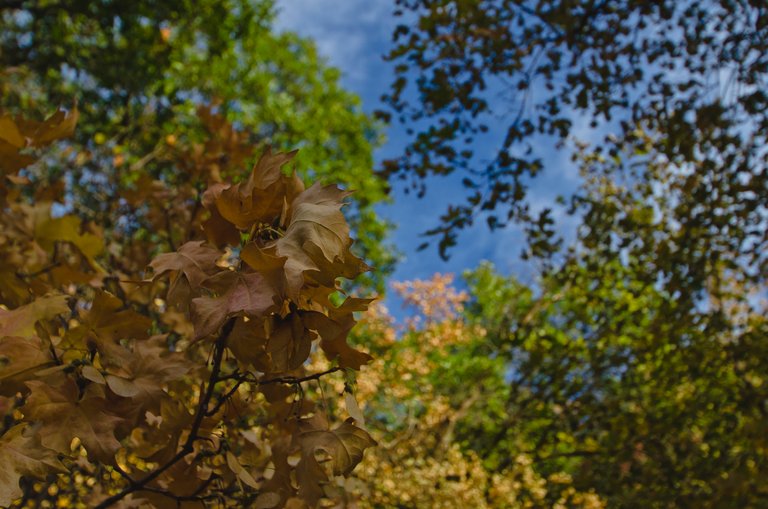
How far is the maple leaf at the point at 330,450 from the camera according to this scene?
1033 mm

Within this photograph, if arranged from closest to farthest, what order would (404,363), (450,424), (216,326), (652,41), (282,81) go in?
(216,326)
(652,41)
(450,424)
(404,363)
(282,81)

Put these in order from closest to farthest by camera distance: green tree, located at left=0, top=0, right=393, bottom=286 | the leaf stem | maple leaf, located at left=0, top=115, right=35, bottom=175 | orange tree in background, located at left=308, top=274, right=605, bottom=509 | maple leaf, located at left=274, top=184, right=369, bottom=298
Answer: maple leaf, located at left=274, top=184, right=369, bottom=298 < the leaf stem < maple leaf, located at left=0, top=115, right=35, bottom=175 < green tree, located at left=0, top=0, right=393, bottom=286 < orange tree in background, located at left=308, top=274, right=605, bottom=509

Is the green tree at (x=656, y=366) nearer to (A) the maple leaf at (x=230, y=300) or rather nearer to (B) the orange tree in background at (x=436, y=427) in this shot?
(B) the orange tree in background at (x=436, y=427)

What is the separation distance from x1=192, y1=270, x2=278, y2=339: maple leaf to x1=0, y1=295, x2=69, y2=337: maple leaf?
334 millimetres

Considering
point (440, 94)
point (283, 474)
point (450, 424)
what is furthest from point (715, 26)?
point (450, 424)

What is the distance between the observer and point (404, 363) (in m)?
13.2

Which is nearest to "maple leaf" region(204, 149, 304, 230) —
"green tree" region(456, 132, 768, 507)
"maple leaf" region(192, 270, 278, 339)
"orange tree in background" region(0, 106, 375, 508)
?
"orange tree in background" region(0, 106, 375, 508)

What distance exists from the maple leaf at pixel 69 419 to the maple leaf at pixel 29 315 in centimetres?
12

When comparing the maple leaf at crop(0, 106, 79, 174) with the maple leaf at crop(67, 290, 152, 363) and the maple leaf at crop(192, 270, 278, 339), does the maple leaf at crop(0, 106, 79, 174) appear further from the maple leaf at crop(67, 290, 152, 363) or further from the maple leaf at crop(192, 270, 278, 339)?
the maple leaf at crop(192, 270, 278, 339)

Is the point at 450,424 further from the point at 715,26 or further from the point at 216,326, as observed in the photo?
the point at 216,326

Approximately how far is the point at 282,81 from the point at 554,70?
1320cm

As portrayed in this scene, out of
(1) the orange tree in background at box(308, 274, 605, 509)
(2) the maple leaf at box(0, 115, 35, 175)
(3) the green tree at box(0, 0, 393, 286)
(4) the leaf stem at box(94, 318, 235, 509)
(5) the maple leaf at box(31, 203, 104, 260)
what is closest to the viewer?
(4) the leaf stem at box(94, 318, 235, 509)

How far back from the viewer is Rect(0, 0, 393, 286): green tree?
615 cm

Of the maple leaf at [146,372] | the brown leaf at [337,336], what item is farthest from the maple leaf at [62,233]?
the brown leaf at [337,336]
